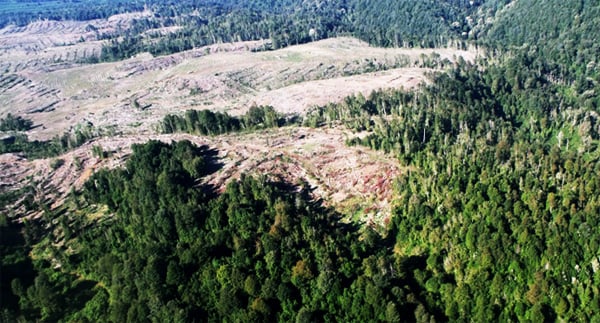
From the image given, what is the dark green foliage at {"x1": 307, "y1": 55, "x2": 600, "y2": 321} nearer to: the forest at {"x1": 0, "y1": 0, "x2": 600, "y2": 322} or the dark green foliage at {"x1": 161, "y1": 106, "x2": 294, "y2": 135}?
the forest at {"x1": 0, "y1": 0, "x2": 600, "y2": 322}

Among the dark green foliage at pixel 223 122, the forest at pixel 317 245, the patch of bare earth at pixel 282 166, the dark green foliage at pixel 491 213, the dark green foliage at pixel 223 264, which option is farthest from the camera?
the dark green foliage at pixel 223 122

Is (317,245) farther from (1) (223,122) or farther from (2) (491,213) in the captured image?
(1) (223,122)

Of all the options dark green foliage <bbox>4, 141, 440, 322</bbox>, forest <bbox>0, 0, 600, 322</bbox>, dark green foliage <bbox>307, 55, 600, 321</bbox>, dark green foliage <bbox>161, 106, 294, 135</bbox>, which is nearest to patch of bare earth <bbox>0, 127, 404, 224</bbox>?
forest <bbox>0, 0, 600, 322</bbox>

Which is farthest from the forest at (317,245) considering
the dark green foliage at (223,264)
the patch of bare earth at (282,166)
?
the patch of bare earth at (282,166)

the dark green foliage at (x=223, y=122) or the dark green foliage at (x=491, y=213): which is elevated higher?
the dark green foliage at (x=223, y=122)

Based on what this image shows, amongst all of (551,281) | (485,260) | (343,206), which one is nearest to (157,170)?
(343,206)

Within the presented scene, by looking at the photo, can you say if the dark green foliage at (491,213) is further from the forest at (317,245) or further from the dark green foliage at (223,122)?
the dark green foliage at (223,122)
